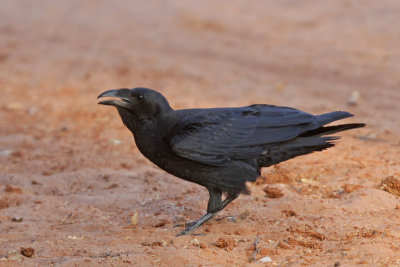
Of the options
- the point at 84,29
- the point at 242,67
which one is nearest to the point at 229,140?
the point at 242,67

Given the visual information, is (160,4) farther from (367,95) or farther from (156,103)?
(156,103)

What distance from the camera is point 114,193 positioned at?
5.87 meters

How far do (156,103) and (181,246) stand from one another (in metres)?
1.13

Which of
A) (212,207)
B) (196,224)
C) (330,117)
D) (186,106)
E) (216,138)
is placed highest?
(186,106)

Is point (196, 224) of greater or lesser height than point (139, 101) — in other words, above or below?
below

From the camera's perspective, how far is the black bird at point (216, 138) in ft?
15.2

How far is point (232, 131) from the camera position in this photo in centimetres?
480

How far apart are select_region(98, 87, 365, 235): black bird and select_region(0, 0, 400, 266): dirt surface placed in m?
0.44

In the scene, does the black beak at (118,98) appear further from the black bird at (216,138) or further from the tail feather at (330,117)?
the tail feather at (330,117)

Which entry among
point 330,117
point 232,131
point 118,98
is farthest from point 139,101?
point 330,117

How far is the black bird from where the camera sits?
4629 mm

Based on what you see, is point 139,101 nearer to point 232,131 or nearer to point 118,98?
point 118,98

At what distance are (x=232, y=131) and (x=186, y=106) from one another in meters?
3.58

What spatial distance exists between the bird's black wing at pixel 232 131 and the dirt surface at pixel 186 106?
1.99 feet
